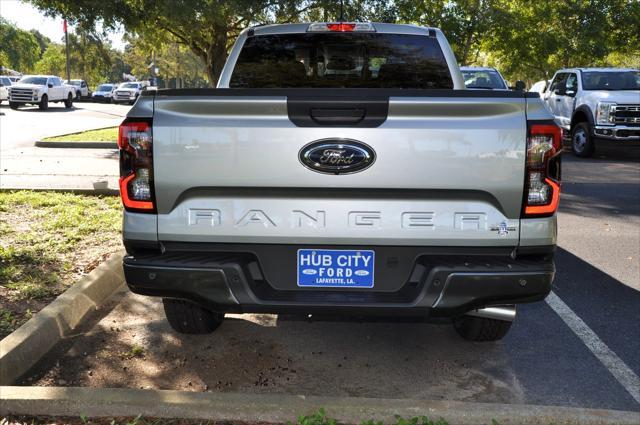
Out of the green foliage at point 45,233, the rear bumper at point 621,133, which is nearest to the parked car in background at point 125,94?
the rear bumper at point 621,133

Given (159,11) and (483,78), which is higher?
(159,11)

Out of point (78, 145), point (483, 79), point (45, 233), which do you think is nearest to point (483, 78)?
point (483, 79)

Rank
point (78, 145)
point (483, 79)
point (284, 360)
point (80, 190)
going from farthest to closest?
point (78, 145) → point (483, 79) → point (80, 190) → point (284, 360)

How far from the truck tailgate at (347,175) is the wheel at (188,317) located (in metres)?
1.08

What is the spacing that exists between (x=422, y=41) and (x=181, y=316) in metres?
2.79

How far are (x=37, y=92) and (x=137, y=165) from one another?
35.2 metres

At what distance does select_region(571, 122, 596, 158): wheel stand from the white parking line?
10.7 metres

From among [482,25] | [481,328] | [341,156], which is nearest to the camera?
[341,156]

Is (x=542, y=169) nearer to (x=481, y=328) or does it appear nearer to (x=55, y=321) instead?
(x=481, y=328)

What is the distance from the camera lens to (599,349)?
4.27 meters

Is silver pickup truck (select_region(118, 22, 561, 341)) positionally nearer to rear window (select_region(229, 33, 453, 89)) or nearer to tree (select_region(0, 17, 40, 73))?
rear window (select_region(229, 33, 453, 89))

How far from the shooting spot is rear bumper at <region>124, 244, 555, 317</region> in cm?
322

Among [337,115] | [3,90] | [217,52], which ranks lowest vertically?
[337,115]

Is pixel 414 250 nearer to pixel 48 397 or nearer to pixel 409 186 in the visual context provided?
pixel 409 186
